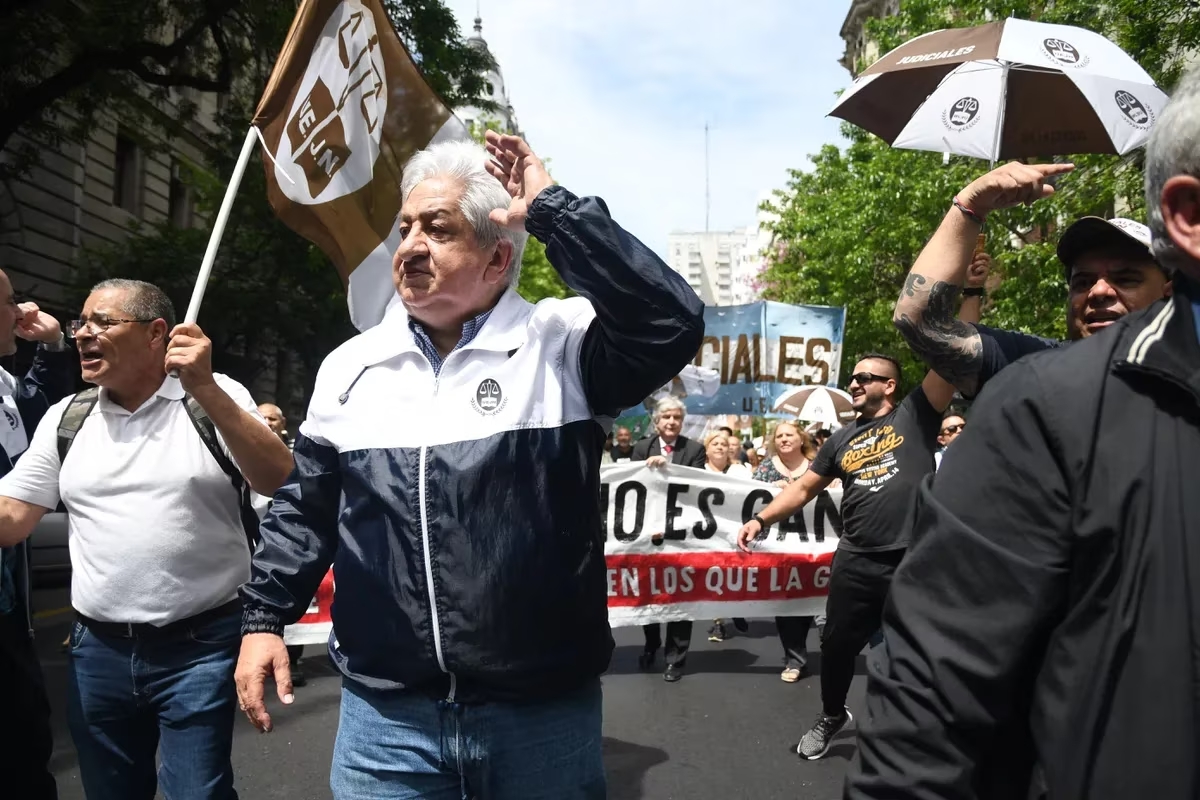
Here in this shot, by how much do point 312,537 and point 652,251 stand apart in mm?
1007

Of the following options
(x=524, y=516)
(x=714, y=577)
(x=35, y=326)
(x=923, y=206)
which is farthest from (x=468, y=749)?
(x=923, y=206)

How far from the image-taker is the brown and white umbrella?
4066 mm

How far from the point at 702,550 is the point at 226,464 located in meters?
5.11

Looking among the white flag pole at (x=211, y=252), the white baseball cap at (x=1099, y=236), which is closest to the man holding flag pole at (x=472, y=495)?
the white flag pole at (x=211, y=252)

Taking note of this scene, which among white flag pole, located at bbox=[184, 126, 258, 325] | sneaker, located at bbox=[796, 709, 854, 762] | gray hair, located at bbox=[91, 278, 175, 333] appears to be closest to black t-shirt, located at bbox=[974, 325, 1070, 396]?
white flag pole, located at bbox=[184, 126, 258, 325]

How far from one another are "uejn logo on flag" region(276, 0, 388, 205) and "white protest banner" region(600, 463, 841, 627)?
3693mm

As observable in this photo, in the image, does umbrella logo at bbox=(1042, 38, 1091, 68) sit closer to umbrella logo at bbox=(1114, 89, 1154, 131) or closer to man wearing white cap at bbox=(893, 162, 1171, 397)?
umbrella logo at bbox=(1114, 89, 1154, 131)

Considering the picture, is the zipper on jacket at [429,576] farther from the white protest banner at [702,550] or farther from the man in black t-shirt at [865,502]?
the white protest banner at [702,550]

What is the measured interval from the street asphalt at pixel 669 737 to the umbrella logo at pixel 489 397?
8.82 feet

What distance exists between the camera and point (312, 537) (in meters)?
2.45

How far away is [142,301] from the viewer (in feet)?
11.1

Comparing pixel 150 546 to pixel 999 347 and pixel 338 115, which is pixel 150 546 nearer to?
pixel 338 115

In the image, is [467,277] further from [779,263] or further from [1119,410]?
[779,263]

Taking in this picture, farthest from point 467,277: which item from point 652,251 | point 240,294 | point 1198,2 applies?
point 240,294
